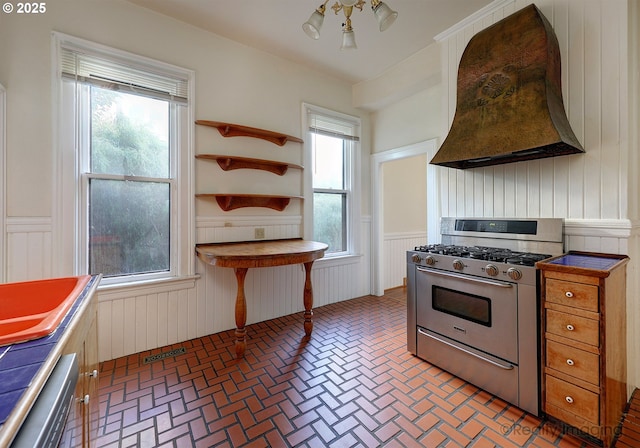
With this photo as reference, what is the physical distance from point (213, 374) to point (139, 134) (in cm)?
214

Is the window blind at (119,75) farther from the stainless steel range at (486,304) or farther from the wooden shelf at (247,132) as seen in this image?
the stainless steel range at (486,304)

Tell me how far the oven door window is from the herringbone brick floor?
490mm

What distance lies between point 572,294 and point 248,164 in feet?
9.21

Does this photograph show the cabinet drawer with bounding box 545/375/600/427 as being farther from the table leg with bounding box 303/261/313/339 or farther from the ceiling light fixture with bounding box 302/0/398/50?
the ceiling light fixture with bounding box 302/0/398/50

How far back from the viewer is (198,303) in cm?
273

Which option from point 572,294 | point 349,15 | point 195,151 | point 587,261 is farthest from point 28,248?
point 587,261

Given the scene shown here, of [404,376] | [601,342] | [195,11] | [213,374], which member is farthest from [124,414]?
[195,11]

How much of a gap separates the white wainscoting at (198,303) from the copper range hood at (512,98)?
2.07 metres

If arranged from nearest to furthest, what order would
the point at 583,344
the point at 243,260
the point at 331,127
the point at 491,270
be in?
1. the point at 583,344
2. the point at 491,270
3. the point at 243,260
4. the point at 331,127

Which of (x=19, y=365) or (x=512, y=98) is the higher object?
(x=512, y=98)

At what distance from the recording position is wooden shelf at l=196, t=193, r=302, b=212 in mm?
2783

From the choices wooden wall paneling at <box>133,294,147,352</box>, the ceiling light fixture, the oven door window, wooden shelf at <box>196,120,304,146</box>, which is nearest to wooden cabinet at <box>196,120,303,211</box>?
wooden shelf at <box>196,120,304,146</box>

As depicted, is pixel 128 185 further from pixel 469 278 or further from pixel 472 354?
pixel 472 354

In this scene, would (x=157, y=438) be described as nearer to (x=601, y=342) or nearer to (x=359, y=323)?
(x=359, y=323)
